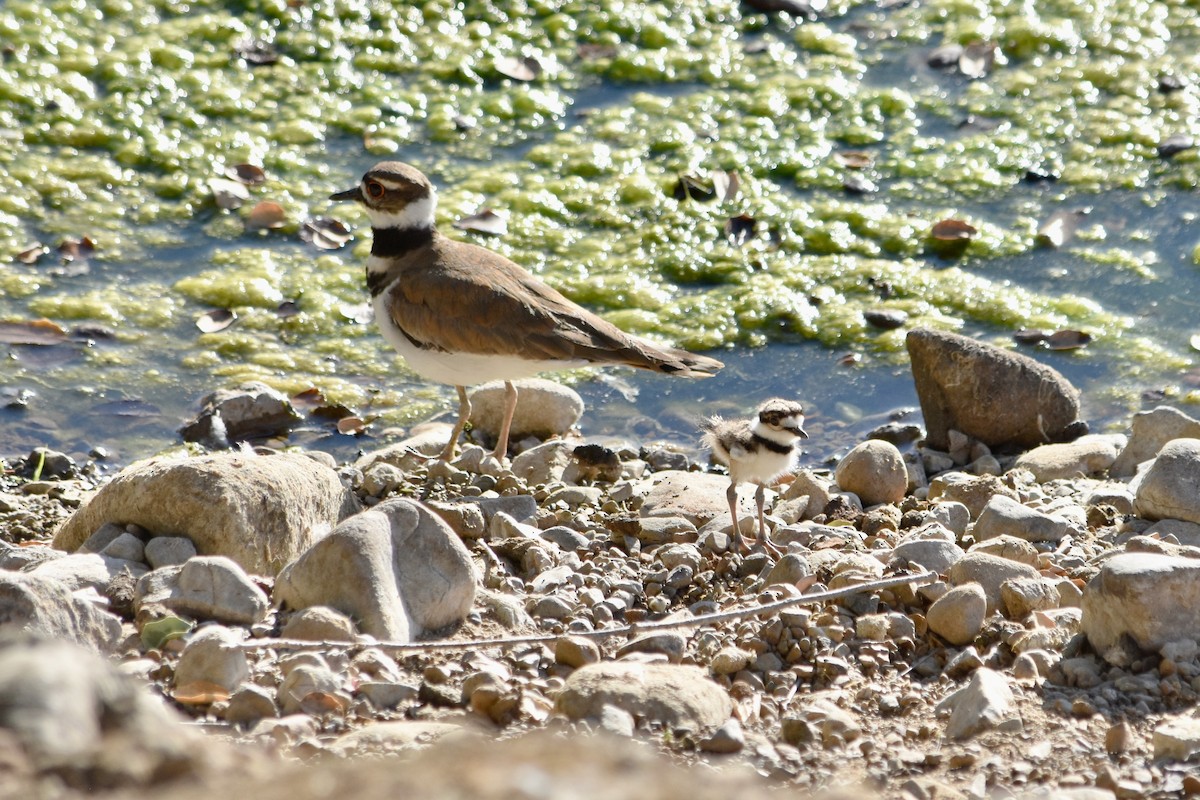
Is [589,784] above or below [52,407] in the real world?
above

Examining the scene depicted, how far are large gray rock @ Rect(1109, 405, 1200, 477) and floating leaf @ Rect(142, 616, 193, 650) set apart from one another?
4253mm

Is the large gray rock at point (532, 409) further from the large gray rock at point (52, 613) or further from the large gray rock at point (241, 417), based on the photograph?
→ the large gray rock at point (52, 613)

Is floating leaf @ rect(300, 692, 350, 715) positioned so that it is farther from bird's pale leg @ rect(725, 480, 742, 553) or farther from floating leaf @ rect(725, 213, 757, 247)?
floating leaf @ rect(725, 213, 757, 247)

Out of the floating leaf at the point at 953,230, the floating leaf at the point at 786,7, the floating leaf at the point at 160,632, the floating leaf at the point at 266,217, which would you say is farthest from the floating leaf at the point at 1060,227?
the floating leaf at the point at 160,632

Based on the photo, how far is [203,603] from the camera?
157 inches

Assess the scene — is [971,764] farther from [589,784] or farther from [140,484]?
[140,484]

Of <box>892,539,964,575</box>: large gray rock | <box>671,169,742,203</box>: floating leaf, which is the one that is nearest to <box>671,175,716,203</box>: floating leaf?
<box>671,169,742,203</box>: floating leaf

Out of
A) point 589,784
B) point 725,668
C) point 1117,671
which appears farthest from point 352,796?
point 1117,671

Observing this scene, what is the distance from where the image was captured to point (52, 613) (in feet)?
11.5

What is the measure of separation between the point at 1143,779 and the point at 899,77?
7631mm

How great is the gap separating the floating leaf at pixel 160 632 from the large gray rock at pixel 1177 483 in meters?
3.43

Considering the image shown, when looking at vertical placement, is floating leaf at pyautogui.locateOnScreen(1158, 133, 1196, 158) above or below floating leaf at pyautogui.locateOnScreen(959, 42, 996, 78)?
below

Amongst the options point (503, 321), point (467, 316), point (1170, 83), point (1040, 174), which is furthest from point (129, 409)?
point (1170, 83)

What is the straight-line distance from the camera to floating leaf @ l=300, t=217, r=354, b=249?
28.1 ft
